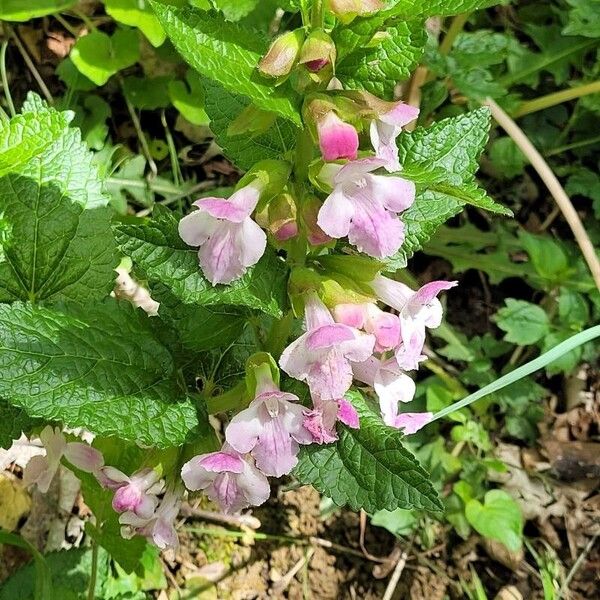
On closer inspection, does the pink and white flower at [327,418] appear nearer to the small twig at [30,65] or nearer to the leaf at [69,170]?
the leaf at [69,170]

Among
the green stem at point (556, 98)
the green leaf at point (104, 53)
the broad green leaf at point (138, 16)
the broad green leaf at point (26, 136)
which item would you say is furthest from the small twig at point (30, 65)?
the green stem at point (556, 98)

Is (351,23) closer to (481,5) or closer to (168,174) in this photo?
(481,5)

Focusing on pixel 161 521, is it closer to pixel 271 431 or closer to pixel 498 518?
pixel 271 431

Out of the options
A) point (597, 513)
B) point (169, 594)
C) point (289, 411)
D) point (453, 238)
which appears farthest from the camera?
point (453, 238)

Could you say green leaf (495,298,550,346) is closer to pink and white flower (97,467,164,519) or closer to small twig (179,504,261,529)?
small twig (179,504,261,529)

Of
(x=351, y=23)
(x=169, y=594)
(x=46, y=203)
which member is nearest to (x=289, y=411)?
(x=351, y=23)

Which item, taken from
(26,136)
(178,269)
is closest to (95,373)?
(178,269)

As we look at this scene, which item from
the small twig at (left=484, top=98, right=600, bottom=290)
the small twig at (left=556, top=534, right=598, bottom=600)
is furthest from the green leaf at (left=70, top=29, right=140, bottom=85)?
the small twig at (left=556, top=534, right=598, bottom=600)
